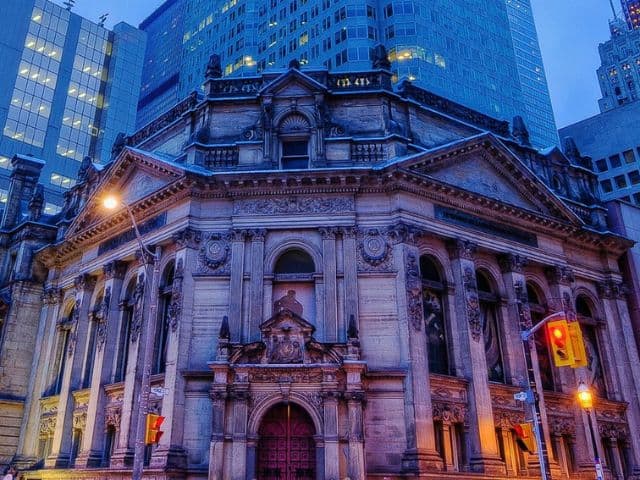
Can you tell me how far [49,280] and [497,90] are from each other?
64.9 metres

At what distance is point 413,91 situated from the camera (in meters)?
31.3

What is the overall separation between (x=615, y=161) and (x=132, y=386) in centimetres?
6113

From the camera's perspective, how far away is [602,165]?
6688 cm

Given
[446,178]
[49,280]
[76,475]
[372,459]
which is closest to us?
[372,459]

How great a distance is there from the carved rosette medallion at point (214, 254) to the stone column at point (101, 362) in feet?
22.7

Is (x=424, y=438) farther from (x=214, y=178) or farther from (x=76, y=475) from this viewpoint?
(x=76, y=475)

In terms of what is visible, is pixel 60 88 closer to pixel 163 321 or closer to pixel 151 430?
pixel 163 321

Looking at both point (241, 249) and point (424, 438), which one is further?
point (241, 249)

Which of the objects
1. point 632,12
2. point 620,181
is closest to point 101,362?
point 620,181

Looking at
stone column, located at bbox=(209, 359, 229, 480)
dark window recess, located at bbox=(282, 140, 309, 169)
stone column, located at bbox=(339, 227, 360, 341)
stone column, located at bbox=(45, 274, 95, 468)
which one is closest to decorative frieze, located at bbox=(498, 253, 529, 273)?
stone column, located at bbox=(339, 227, 360, 341)

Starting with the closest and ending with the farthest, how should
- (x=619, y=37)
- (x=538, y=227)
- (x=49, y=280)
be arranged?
(x=538, y=227)
(x=49, y=280)
(x=619, y=37)

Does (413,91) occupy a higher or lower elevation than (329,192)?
higher

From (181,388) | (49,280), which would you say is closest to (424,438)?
(181,388)

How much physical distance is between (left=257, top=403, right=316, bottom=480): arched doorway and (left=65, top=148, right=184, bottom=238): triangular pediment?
40.3 feet
